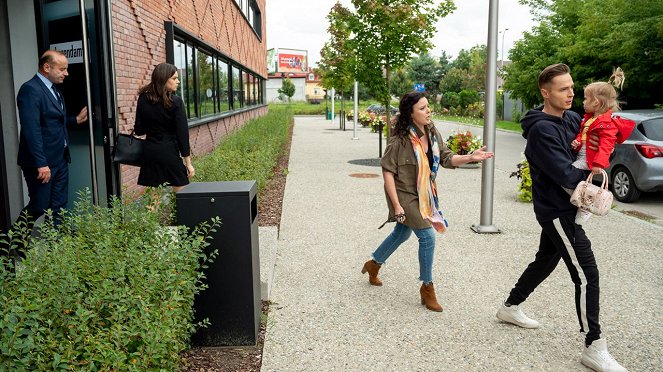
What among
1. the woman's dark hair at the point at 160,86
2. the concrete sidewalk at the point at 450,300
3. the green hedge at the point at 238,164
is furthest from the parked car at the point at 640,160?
the woman's dark hair at the point at 160,86

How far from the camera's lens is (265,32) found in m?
37.0

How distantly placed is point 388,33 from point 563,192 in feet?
34.8

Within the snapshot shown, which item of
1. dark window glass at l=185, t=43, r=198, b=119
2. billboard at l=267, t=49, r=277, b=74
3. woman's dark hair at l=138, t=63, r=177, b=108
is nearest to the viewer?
woman's dark hair at l=138, t=63, r=177, b=108

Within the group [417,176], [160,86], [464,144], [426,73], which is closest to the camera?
[417,176]

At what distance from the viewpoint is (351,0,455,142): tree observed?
13.6 metres

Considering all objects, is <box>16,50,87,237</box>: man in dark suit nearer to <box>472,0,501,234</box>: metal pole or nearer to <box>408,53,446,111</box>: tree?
<box>472,0,501,234</box>: metal pole

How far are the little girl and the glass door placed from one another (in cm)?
328

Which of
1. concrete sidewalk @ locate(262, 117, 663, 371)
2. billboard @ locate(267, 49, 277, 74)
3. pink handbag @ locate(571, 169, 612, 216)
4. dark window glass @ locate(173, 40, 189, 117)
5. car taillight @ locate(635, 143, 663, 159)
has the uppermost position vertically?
billboard @ locate(267, 49, 277, 74)

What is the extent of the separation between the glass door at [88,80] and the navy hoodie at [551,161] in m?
3.00

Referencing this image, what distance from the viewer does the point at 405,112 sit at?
456cm

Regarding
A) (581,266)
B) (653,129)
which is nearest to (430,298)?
(581,266)

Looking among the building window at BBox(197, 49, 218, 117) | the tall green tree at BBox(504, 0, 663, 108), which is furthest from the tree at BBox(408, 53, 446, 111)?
the building window at BBox(197, 49, 218, 117)

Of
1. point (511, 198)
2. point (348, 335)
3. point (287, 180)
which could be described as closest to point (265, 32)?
point (287, 180)

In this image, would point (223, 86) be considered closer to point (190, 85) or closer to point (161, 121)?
point (190, 85)
